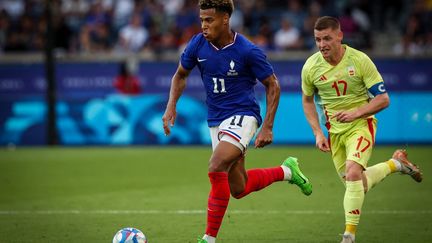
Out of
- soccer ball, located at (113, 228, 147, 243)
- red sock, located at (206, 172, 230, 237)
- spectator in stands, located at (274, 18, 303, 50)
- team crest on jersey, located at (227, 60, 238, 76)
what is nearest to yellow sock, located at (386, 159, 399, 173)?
team crest on jersey, located at (227, 60, 238, 76)

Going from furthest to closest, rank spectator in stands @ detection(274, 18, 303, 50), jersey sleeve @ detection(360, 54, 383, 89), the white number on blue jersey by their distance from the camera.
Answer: spectator in stands @ detection(274, 18, 303, 50) < jersey sleeve @ detection(360, 54, 383, 89) < the white number on blue jersey

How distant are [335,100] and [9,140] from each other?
45.3 ft

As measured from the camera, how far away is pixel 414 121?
64.5ft

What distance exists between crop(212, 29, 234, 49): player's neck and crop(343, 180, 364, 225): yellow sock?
5.97 ft

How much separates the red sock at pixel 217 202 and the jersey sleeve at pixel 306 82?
5.12 feet

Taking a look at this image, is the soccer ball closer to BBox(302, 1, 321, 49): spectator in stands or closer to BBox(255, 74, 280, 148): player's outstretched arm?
BBox(255, 74, 280, 148): player's outstretched arm

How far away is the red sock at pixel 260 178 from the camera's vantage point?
29.6ft

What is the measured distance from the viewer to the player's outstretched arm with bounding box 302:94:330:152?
8.85 meters

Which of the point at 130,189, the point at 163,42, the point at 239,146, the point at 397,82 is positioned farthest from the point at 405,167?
the point at 163,42

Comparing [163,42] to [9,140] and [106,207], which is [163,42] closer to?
[9,140]

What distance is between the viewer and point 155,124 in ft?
67.6

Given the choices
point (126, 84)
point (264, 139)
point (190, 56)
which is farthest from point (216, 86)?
point (126, 84)

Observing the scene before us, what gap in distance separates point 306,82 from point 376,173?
4.26 feet

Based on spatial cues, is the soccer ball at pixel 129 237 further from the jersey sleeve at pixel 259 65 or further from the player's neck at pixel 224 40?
the player's neck at pixel 224 40
